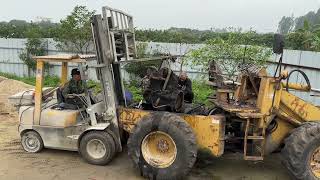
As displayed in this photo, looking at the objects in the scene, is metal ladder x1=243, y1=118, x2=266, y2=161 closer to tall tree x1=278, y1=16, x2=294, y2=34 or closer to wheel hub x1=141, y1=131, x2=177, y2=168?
wheel hub x1=141, y1=131, x2=177, y2=168

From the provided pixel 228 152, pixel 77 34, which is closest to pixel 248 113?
pixel 228 152

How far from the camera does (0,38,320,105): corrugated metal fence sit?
14.2 metres

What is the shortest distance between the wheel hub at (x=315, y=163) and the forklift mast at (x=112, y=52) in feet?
11.2

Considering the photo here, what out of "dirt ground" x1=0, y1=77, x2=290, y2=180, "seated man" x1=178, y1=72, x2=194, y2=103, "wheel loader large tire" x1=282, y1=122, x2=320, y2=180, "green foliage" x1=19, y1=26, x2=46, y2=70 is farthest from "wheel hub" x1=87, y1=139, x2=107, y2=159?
"green foliage" x1=19, y1=26, x2=46, y2=70

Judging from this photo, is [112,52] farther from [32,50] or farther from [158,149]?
[32,50]

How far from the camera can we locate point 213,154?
743cm

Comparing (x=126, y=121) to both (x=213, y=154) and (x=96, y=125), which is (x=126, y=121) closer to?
(x=96, y=125)

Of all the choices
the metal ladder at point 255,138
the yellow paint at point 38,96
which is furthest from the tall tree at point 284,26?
the yellow paint at point 38,96

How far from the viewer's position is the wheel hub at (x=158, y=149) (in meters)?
7.43

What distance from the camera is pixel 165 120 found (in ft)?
24.0

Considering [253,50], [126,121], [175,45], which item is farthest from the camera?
[175,45]

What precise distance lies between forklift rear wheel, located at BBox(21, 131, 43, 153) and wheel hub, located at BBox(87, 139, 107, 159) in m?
1.08

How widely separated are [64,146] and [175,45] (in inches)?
426

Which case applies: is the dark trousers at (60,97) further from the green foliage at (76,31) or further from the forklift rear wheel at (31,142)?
the green foliage at (76,31)
